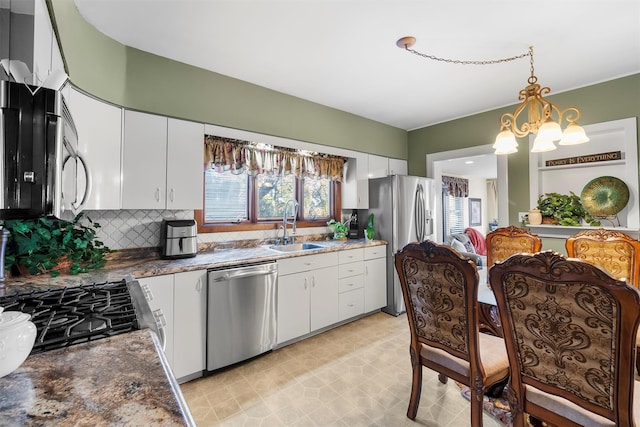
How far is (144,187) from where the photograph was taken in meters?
2.24

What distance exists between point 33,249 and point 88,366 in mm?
1458

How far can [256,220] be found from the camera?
10.4 ft

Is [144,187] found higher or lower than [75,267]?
higher

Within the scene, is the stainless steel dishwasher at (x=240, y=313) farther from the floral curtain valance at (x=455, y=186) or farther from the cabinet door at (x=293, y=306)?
the floral curtain valance at (x=455, y=186)

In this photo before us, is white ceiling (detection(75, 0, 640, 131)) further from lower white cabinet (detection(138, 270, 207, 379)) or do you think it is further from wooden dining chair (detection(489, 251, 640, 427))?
lower white cabinet (detection(138, 270, 207, 379))

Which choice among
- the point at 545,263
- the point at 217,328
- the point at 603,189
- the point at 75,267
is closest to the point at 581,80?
the point at 603,189

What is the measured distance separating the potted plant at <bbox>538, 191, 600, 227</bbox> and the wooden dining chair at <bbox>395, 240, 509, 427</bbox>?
1.90m

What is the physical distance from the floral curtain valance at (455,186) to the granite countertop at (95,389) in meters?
7.06

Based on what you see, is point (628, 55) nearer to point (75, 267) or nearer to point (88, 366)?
point (88, 366)

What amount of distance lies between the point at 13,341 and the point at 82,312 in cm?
50

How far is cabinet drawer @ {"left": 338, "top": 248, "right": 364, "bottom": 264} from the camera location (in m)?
3.13

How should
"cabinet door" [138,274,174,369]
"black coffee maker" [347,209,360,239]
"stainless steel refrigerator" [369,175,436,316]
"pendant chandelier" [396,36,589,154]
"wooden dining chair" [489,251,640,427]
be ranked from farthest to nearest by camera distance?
"black coffee maker" [347,209,360,239] → "stainless steel refrigerator" [369,175,436,316] → "cabinet door" [138,274,174,369] → "pendant chandelier" [396,36,589,154] → "wooden dining chair" [489,251,640,427]

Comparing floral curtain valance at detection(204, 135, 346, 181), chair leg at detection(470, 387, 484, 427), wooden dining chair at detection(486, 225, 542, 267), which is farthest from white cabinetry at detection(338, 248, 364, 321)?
chair leg at detection(470, 387, 484, 427)

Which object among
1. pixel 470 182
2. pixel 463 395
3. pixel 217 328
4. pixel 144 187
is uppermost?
pixel 470 182
